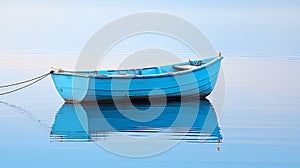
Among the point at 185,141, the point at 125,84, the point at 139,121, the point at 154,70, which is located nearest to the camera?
the point at 185,141

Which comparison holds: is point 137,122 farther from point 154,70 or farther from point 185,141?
point 154,70

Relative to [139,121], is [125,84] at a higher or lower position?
higher

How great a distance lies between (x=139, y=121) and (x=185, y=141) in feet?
8.98

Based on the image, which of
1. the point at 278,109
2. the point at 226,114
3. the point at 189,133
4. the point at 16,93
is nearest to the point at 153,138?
the point at 189,133

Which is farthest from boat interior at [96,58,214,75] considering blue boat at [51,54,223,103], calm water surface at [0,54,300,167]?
calm water surface at [0,54,300,167]

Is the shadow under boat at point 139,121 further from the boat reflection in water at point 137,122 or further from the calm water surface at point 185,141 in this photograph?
the calm water surface at point 185,141

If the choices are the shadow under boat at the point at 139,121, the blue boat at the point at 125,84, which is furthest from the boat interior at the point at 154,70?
the shadow under boat at the point at 139,121

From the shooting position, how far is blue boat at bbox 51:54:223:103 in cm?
1870

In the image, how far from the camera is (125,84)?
19.0m

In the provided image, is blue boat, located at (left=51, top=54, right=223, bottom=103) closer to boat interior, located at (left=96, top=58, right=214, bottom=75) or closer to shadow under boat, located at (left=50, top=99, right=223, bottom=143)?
boat interior, located at (left=96, top=58, right=214, bottom=75)

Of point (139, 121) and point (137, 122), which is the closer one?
point (137, 122)

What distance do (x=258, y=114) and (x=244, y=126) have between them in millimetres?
2118

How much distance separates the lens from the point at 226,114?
18.7 metres

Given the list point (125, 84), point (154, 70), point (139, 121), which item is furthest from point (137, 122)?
point (154, 70)
